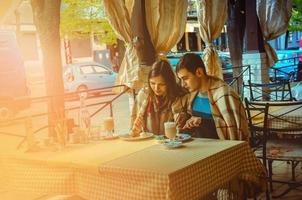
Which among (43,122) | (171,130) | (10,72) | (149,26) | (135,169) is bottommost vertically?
(43,122)

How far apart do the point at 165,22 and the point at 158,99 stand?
3435 mm

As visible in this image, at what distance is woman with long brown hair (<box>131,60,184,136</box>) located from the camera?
14.3 ft

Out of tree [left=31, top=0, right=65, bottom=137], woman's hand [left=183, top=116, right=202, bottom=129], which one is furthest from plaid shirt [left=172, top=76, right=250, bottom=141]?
tree [left=31, top=0, right=65, bottom=137]

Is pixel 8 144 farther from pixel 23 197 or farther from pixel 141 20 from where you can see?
pixel 23 197

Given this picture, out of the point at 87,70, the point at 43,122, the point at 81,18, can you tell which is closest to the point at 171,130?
the point at 43,122

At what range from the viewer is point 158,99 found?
176 inches

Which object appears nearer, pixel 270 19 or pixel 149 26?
pixel 149 26

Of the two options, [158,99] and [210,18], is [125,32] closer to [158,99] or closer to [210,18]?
[210,18]

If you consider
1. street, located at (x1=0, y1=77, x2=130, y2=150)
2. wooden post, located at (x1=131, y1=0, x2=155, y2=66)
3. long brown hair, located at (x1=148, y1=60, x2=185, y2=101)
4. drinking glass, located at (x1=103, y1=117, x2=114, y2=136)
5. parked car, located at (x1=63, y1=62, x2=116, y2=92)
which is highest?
wooden post, located at (x1=131, y1=0, x2=155, y2=66)

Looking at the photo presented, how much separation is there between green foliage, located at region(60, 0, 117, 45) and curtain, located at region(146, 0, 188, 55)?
12432 millimetres

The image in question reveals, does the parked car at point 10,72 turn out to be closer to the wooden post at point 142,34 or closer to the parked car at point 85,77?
the parked car at point 85,77

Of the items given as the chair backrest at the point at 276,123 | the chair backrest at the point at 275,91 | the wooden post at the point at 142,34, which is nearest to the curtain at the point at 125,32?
the wooden post at the point at 142,34

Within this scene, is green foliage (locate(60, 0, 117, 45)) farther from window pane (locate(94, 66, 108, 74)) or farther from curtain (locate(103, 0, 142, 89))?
curtain (locate(103, 0, 142, 89))

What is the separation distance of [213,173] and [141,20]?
4.69 m
